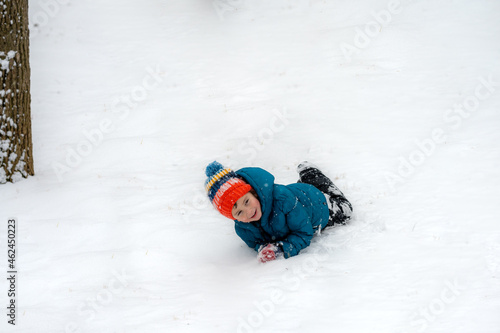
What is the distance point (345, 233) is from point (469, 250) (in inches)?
46.4

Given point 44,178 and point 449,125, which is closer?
point 44,178

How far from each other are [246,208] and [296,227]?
0.62 m

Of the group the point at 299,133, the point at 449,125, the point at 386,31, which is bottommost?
the point at 299,133

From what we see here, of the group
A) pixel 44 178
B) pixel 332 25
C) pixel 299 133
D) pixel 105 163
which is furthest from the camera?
pixel 332 25

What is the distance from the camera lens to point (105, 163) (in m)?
6.35

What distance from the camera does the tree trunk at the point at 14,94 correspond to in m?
5.61

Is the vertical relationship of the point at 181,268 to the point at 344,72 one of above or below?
below

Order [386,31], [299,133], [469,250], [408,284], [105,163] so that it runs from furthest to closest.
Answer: [386,31]
[299,133]
[105,163]
[469,250]
[408,284]

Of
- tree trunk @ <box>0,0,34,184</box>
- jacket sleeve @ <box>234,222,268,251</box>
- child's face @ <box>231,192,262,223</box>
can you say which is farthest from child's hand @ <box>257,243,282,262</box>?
tree trunk @ <box>0,0,34,184</box>

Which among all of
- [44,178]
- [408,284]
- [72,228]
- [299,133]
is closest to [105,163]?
[44,178]

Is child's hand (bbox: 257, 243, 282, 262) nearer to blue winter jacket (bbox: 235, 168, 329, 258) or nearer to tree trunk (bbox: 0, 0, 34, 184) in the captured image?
blue winter jacket (bbox: 235, 168, 329, 258)

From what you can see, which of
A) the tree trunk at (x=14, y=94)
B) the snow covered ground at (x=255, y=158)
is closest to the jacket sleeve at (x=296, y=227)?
the snow covered ground at (x=255, y=158)

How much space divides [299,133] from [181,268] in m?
3.30

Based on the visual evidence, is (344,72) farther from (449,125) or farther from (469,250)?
(469,250)
